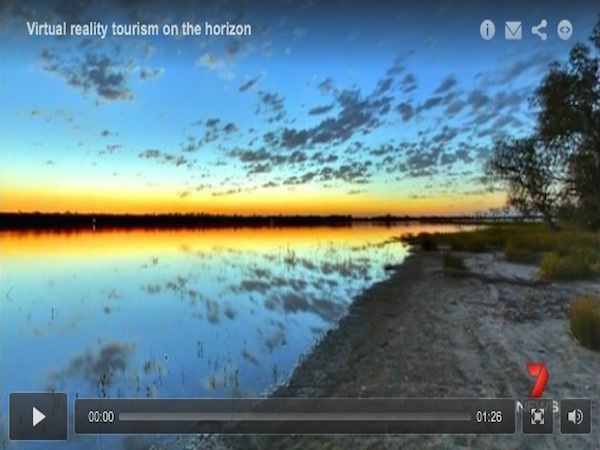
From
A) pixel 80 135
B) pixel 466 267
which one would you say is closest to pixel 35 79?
pixel 80 135

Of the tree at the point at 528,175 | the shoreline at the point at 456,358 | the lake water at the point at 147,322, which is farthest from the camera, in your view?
the lake water at the point at 147,322

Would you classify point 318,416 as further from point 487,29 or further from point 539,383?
point 487,29

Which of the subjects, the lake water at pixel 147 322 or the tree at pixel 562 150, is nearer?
the tree at pixel 562 150

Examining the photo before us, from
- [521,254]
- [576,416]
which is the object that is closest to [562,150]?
[521,254]

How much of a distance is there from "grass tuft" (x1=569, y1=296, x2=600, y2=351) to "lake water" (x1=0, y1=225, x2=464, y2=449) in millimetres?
2191

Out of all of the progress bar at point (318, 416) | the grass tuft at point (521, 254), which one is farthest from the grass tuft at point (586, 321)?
the progress bar at point (318, 416)

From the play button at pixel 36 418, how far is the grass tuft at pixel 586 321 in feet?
11.7

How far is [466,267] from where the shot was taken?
7.45 metres

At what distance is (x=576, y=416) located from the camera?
186 cm

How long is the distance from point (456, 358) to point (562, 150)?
205 cm

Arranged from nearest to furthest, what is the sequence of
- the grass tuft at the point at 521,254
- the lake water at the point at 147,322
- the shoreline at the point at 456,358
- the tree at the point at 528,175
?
the shoreline at the point at 456,358 → the tree at the point at 528,175 → the lake water at the point at 147,322 → the grass tuft at the point at 521,254

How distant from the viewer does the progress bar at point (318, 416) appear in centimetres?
184

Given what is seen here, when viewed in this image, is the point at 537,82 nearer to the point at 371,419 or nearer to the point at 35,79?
the point at 371,419

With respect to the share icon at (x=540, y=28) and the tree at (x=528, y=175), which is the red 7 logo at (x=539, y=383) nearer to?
the tree at (x=528, y=175)
